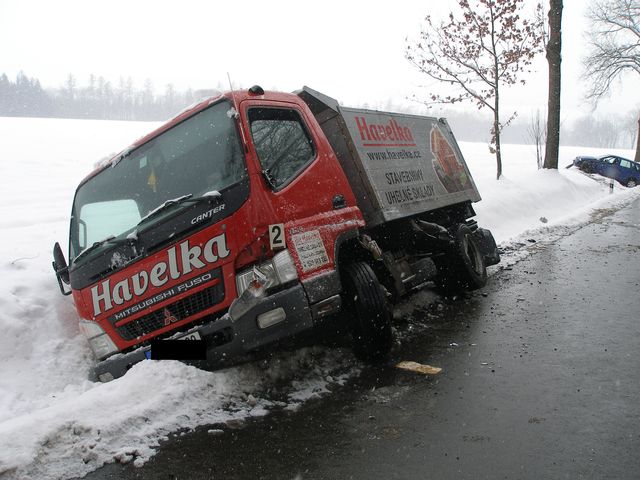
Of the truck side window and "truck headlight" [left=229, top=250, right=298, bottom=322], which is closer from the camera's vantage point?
"truck headlight" [left=229, top=250, right=298, bottom=322]

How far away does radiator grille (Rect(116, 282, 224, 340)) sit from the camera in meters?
4.04

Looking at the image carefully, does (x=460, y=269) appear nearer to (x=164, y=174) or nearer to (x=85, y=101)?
(x=164, y=174)

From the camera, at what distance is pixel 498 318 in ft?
19.1

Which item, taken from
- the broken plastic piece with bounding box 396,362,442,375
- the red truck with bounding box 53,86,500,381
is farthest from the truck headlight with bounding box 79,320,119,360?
the broken plastic piece with bounding box 396,362,442,375

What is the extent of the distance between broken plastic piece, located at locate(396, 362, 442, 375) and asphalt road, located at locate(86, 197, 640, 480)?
0.27 feet

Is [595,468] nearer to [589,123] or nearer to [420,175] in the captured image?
[420,175]

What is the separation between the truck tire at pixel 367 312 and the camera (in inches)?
175

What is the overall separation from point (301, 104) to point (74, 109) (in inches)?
4099

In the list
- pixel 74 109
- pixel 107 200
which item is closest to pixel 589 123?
pixel 74 109

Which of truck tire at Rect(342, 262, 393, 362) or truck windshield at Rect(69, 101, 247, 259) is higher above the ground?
truck windshield at Rect(69, 101, 247, 259)

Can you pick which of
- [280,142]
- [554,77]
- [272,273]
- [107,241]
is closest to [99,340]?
[107,241]

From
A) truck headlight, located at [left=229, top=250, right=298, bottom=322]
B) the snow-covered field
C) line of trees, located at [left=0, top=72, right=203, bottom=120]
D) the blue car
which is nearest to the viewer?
the snow-covered field

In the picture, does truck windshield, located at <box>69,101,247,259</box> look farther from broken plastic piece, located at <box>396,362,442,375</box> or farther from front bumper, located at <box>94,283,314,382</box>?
broken plastic piece, located at <box>396,362,442,375</box>

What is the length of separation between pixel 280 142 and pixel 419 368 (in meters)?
2.27
